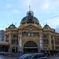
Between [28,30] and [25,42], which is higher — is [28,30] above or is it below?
above

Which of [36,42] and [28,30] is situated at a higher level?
[28,30]

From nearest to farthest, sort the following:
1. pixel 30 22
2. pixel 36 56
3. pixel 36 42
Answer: pixel 36 56 < pixel 36 42 < pixel 30 22

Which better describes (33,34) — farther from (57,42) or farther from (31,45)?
(57,42)

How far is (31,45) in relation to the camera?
71.3m

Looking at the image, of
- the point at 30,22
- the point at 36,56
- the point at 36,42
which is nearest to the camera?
the point at 36,56

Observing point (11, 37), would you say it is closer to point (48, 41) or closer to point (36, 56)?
point (48, 41)

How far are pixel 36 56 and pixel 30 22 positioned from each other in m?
61.3

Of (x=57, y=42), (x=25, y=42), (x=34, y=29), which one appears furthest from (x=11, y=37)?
(x=57, y=42)

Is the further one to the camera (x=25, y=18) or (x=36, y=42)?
(x=25, y=18)

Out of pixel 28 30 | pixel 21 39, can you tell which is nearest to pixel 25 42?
pixel 21 39

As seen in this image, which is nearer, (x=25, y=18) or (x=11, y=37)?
(x=11, y=37)

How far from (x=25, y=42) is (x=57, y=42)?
81.5ft

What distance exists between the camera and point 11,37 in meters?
74.6

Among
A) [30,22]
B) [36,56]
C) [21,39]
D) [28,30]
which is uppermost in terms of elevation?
[30,22]
